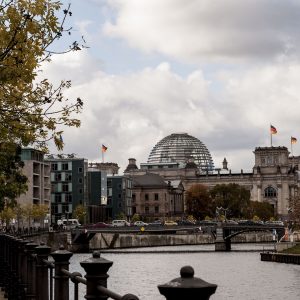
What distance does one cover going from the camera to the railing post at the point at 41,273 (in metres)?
15.7

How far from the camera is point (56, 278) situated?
Answer: 13211 mm

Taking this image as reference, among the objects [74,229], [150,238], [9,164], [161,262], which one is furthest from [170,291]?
[150,238]

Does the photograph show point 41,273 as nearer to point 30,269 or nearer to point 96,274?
point 30,269

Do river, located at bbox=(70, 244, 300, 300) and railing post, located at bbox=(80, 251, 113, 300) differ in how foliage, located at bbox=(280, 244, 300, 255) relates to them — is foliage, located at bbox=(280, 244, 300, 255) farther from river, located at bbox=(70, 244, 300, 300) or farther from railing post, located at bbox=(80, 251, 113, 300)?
railing post, located at bbox=(80, 251, 113, 300)

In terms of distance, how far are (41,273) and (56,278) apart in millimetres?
3049

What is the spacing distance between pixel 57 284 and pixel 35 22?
767cm

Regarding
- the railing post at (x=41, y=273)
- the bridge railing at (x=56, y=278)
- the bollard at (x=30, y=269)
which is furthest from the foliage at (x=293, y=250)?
the railing post at (x=41, y=273)

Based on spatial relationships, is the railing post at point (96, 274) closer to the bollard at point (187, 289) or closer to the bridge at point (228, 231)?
the bollard at point (187, 289)

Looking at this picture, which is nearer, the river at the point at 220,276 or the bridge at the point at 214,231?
the river at the point at 220,276

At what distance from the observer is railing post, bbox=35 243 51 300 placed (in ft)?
51.6

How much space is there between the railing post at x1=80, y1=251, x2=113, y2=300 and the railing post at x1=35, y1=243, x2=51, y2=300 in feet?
17.9

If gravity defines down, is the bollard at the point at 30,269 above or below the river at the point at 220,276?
above

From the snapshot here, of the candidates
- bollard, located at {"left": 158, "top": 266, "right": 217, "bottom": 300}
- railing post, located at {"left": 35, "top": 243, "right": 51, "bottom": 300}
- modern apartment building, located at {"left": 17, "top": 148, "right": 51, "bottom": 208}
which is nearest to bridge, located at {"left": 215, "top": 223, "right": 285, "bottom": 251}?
modern apartment building, located at {"left": 17, "top": 148, "right": 51, "bottom": 208}

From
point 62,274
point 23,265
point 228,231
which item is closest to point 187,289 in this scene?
point 62,274
